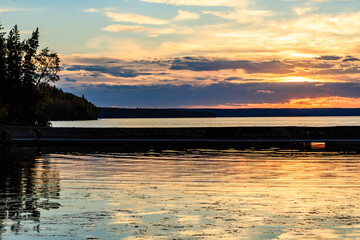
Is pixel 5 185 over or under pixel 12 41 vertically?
under

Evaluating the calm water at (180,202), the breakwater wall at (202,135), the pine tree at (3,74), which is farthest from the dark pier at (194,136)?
the calm water at (180,202)

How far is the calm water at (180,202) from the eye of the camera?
11266mm

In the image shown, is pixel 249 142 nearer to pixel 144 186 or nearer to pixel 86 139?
pixel 86 139

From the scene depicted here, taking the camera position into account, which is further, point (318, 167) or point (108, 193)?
point (318, 167)

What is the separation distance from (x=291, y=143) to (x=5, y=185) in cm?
3307

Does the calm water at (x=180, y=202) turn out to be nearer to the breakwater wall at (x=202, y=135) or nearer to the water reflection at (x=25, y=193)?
the water reflection at (x=25, y=193)

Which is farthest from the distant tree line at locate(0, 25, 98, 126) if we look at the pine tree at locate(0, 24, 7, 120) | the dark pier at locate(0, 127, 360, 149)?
the dark pier at locate(0, 127, 360, 149)

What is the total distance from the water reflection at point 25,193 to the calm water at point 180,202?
21 millimetres

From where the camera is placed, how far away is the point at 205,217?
12.8m

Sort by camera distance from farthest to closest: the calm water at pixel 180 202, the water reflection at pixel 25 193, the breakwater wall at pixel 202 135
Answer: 1. the breakwater wall at pixel 202 135
2. the water reflection at pixel 25 193
3. the calm water at pixel 180 202

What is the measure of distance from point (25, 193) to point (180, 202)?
5079mm

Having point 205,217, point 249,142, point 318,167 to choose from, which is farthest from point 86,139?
point 205,217

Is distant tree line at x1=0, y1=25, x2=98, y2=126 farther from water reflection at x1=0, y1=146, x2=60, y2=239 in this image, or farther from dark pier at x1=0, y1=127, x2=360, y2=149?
water reflection at x1=0, y1=146, x2=60, y2=239

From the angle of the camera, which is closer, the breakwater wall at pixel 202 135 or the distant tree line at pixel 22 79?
the breakwater wall at pixel 202 135
